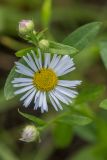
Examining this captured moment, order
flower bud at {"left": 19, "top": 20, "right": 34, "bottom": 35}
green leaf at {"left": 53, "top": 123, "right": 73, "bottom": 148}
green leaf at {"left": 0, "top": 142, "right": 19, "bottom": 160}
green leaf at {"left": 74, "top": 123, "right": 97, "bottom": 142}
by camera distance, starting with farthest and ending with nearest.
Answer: green leaf at {"left": 0, "top": 142, "right": 19, "bottom": 160}, green leaf at {"left": 74, "top": 123, "right": 97, "bottom": 142}, green leaf at {"left": 53, "top": 123, "right": 73, "bottom": 148}, flower bud at {"left": 19, "top": 20, "right": 34, "bottom": 35}

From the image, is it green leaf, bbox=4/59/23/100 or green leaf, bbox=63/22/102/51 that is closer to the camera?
green leaf, bbox=4/59/23/100

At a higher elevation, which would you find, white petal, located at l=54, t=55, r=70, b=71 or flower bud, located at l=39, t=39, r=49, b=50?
flower bud, located at l=39, t=39, r=49, b=50

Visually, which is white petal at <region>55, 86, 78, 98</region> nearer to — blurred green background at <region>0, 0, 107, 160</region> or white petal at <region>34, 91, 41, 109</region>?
white petal at <region>34, 91, 41, 109</region>

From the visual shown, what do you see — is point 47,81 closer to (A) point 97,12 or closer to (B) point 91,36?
(B) point 91,36


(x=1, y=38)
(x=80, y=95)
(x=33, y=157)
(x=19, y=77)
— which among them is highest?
(x=1, y=38)

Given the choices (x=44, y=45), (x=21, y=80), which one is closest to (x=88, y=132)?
(x=21, y=80)

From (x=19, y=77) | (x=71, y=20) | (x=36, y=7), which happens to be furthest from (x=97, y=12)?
(x=19, y=77)

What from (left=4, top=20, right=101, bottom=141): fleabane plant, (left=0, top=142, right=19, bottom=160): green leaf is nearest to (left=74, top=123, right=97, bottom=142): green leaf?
(left=0, top=142, right=19, bottom=160): green leaf
